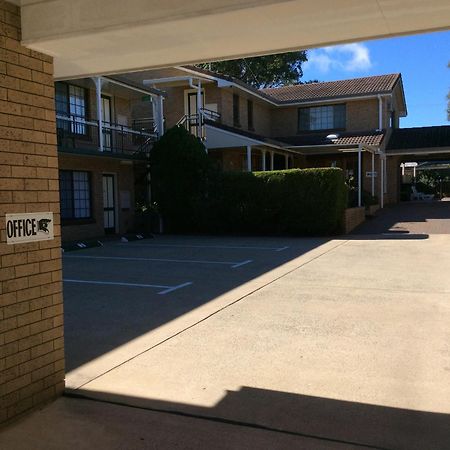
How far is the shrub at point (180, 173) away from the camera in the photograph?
62.9 feet

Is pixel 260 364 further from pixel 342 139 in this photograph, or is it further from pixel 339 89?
pixel 339 89

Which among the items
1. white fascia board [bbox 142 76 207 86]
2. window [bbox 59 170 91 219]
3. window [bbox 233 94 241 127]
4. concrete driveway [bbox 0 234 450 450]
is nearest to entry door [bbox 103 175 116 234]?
window [bbox 59 170 91 219]

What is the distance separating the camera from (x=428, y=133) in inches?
1166

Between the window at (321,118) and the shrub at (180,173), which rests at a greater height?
the window at (321,118)

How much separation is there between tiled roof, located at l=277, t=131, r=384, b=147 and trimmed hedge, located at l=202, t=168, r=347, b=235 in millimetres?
8053

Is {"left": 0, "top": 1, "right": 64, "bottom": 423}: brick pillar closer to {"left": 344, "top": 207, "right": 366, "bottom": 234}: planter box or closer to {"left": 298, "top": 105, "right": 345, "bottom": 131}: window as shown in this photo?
{"left": 344, "top": 207, "right": 366, "bottom": 234}: planter box

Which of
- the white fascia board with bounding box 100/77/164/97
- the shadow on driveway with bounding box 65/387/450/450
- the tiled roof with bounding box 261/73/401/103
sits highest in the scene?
the tiled roof with bounding box 261/73/401/103

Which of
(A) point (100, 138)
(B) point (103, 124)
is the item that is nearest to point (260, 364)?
(A) point (100, 138)

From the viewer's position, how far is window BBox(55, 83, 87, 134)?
57.8 feet

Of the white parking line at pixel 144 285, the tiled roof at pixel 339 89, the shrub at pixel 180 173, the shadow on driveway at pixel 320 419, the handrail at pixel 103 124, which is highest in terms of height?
the tiled roof at pixel 339 89

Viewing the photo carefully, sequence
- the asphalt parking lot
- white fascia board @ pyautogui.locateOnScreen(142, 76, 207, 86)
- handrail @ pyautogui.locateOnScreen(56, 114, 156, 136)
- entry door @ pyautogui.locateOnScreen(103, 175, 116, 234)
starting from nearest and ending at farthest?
the asphalt parking lot
handrail @ pyautogui.locateOnScreen(56, 114, 156, 136)
entry door @ pyautogui.locateOnScreen(103, 175, 116, 234)
white fascia board @ pyautogui.locateOnScreen(142, 76, 207, 86)

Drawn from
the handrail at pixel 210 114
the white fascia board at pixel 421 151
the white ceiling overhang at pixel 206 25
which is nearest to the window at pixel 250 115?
the handrail at pixel 210 114

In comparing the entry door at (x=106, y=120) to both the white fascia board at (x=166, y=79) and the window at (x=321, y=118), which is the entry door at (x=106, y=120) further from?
the window at (x=321, y=118)

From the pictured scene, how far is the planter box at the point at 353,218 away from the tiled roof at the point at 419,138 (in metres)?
8.15
